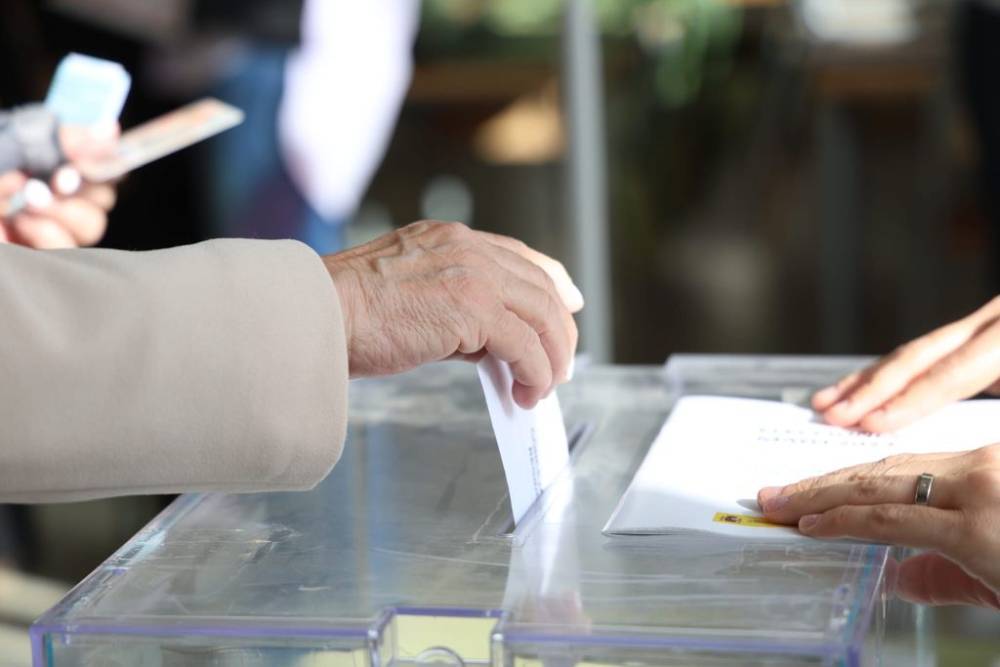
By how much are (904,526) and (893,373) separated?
0.30 metres

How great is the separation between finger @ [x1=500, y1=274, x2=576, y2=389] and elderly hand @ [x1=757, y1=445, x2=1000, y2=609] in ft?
0.55

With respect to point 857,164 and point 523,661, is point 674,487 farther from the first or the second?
point 857,164

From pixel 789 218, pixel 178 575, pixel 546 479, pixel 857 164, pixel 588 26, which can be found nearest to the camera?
pixel 178 575

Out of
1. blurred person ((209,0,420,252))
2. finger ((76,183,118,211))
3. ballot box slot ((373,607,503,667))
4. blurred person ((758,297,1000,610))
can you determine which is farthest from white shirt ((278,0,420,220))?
ballot box slot ((373,607,503,667))

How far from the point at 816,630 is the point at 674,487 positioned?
23 cm

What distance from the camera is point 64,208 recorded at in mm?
1381

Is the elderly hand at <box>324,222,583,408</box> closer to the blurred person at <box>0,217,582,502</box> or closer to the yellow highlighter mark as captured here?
the blurred person at <box>0,217,582,502</box>

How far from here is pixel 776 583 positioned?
71cm

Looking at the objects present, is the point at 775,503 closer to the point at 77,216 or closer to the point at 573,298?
the point at 573,298

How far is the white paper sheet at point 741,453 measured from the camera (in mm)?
812

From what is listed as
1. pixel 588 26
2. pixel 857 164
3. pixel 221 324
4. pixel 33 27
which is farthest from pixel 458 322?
pixel 857 164

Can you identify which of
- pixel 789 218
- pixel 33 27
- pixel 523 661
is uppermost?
pixel 33 27

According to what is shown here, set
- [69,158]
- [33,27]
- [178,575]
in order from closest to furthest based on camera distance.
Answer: [178,575], [69,158], [33,27]

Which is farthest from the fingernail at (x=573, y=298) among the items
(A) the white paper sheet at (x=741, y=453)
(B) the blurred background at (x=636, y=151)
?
(B) the blurred background at (x=636, y=151)
